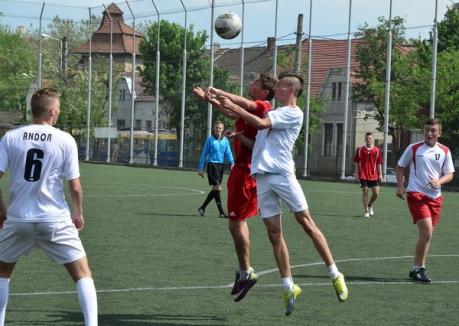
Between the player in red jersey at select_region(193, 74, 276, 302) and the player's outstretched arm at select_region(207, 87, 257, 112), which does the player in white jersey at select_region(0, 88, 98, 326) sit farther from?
the player in red jersey at select_region(193, 74, 276, 302)

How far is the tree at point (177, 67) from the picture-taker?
7000 cm

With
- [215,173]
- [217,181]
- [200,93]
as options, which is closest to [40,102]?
[200,93]

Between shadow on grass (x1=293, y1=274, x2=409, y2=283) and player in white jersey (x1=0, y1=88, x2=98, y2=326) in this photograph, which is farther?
shadow on grass (x1=293, y1=274, x2=409, y2=283)

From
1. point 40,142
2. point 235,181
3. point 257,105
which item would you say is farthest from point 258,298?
point 40,142

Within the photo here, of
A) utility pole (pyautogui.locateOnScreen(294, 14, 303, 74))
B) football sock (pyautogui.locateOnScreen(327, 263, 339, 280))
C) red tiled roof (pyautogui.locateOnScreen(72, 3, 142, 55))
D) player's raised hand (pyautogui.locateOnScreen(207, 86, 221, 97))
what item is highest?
red tiled roof (pyautogui.locateOnScreen(72, 3, 142, 55))

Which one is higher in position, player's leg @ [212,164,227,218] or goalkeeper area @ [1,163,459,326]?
player's leg @ [212,164,227,218]

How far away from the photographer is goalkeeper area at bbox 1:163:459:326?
888 centimetres

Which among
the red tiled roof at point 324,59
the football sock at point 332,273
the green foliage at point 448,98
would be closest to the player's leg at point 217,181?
Result: the football sock at point 332,273

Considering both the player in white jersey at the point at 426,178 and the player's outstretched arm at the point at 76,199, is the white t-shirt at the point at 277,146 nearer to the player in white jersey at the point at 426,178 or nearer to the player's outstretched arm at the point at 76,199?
the player's outstretched arm at the point at 76,199

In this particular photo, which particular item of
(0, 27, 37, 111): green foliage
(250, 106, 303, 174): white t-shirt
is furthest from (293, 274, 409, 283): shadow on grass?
(0, 27, 37, 111): green foliage

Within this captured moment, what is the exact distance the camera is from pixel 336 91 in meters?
73.1

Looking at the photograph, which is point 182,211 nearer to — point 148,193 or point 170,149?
point 148,193

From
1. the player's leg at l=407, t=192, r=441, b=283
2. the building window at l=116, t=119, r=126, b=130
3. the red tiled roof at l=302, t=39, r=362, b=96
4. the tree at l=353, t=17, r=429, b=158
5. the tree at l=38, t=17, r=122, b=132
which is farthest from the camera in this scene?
the building window at l=116, t=119, r=126, b=130

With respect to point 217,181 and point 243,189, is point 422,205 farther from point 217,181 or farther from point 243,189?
point 217,181
